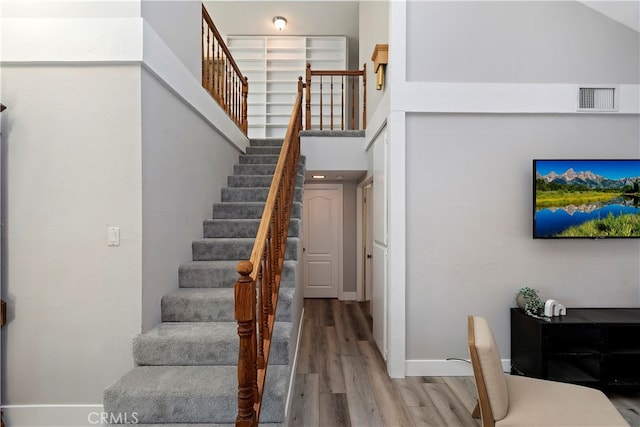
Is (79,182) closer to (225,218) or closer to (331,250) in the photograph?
(225,218)

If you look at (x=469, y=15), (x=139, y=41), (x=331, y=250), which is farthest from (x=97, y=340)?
(x=331, y=250)

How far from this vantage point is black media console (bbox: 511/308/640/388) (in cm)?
255

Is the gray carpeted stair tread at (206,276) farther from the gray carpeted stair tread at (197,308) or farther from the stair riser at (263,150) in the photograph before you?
the stair riser at (263,150)

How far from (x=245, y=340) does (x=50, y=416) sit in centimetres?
169

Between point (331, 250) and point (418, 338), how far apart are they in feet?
10.4

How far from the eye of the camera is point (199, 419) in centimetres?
188

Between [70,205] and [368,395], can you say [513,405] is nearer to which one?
[368,395]

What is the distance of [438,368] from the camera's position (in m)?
2.96

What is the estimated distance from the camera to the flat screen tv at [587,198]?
2.79 meters

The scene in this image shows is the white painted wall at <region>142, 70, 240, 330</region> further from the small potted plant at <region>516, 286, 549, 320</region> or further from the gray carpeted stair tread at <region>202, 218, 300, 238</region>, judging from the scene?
the small potted plant at <region>516, 286, 549, 320</region>

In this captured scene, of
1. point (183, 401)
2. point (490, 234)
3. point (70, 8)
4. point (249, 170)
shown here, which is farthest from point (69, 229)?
point (490, 234)

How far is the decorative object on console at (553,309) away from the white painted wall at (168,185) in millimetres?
2958

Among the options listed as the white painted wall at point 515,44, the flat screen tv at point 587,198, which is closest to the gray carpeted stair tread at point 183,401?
the flat screen tv at point 587,198

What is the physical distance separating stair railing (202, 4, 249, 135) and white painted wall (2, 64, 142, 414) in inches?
62.2
